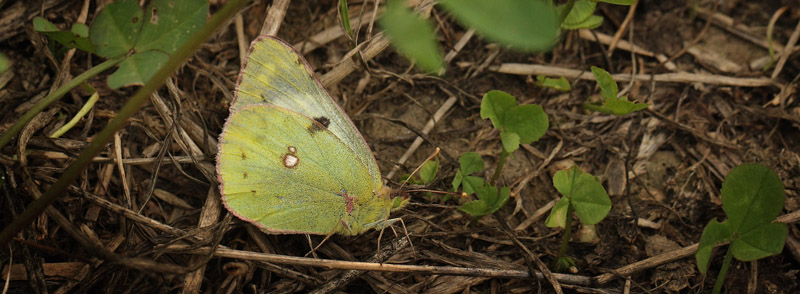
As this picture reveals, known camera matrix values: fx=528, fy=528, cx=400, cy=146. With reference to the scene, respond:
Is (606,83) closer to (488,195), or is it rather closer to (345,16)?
(488,195)

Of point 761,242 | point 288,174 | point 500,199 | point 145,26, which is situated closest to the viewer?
point 761,242

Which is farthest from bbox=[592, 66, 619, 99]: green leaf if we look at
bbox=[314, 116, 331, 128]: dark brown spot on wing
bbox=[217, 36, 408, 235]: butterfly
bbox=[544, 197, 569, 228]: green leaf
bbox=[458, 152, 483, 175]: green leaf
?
bbox=[314, 116, 331, 128]: dark brown spot on wing

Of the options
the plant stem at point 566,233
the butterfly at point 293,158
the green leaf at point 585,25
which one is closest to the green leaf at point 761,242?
the plant stem at point 566,233

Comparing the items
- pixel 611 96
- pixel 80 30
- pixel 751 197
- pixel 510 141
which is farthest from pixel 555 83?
pixel 80 30

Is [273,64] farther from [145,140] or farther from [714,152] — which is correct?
[714,152]

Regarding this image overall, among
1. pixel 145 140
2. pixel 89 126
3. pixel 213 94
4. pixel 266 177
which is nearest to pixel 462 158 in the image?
pixel 266 177

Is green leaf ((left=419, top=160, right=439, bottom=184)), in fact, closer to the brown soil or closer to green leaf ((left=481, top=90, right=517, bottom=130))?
the brown soil
